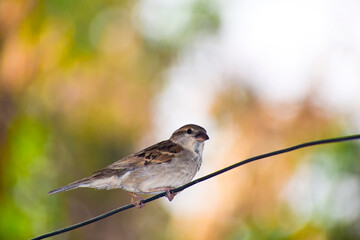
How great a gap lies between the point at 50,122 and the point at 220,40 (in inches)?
158

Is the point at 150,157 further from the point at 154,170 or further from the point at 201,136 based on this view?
the point at 201,136

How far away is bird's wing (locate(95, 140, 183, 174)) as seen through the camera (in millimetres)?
6168

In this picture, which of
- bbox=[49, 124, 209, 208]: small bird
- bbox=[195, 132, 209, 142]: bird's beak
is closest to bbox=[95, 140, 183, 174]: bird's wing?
bbox=[49, 124, 209, 208]: small bird

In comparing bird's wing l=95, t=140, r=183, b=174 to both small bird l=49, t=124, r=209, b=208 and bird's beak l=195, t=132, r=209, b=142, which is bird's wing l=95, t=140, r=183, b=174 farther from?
bird's beak l=195, t=132, r=209, b=142

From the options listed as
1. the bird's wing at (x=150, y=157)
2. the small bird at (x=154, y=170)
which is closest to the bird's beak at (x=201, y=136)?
the small bird at (x=154, y=170)

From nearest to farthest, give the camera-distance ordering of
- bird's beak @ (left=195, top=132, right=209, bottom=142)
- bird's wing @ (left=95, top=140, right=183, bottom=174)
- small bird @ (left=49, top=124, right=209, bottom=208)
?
small bird @ (left=49, top=124, right=209, bottom=208) < bird's wing @ (left=95, top=140, right=183, bottom=174) < bird's beak @ (left=195, top=132, right=209, bottom=142)

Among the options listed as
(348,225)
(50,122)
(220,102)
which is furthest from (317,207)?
(50,122)

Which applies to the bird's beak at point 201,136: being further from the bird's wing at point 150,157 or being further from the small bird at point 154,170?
the bird's wing at point 150,157

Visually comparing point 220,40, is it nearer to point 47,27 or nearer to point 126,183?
point 47,27

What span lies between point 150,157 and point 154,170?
0.59 ft

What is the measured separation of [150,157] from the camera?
630cm

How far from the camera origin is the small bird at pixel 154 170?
5.99 meters

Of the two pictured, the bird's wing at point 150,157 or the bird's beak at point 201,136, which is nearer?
the bird's wing at point 150,157

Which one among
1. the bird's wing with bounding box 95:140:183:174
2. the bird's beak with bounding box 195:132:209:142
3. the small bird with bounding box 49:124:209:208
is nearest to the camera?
the small bird with bounding box 49:124:209:208
